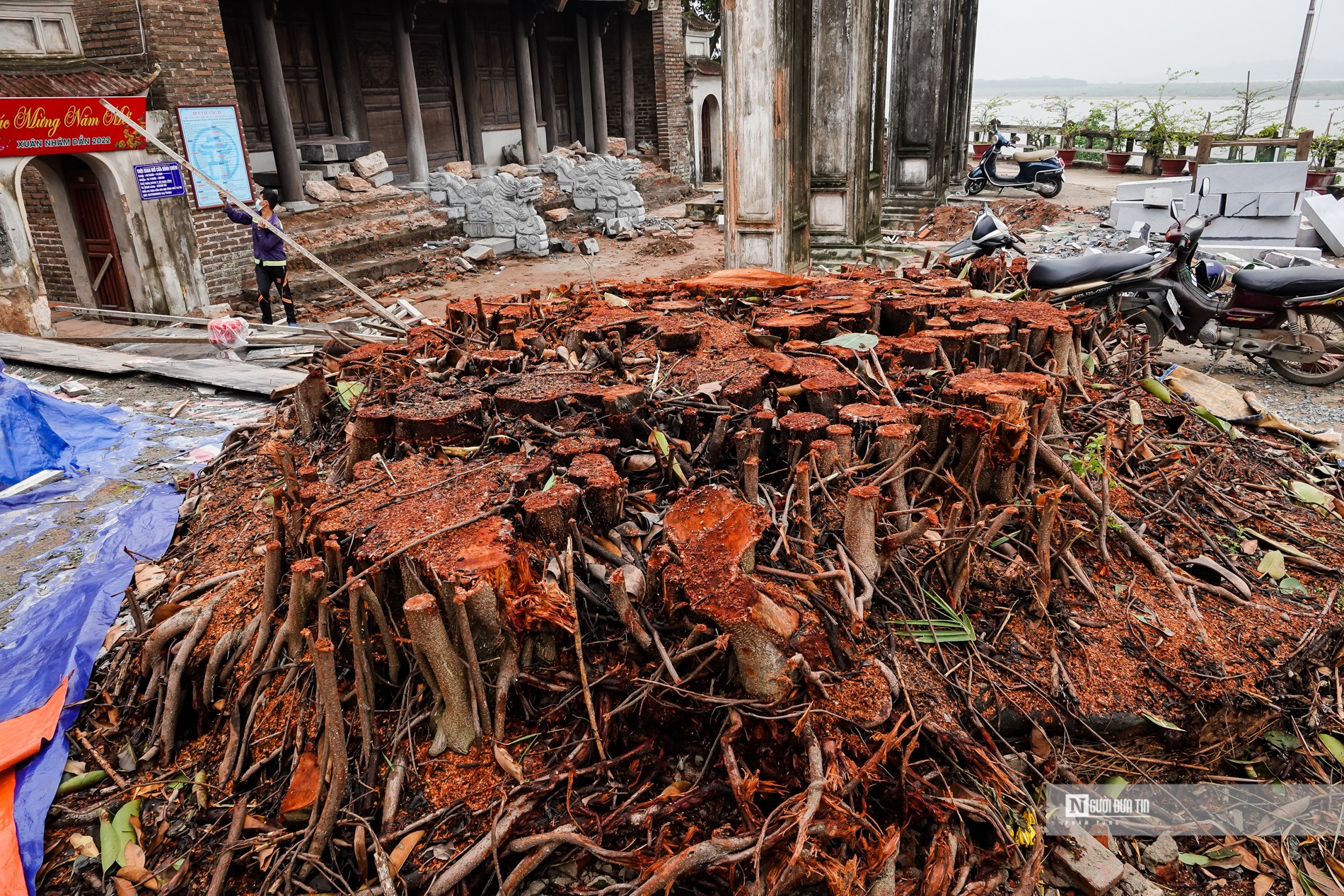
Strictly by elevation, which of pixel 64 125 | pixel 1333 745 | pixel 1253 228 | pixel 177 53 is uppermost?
pixel 177 53

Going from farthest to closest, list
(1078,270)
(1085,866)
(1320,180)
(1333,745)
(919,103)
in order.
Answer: (1320,180) → (919,103) → (1078,270) → (1333,745) → (1085,866)

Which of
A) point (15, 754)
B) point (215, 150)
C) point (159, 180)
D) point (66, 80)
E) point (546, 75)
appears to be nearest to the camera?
point (15, 754)

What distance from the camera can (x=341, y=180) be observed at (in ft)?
43.9

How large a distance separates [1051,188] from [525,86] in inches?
427

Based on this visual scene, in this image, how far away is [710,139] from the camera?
2355 cm

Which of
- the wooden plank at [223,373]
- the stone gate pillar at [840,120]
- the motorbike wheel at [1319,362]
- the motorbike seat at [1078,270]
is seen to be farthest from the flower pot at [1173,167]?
the wooden plank at [223,373]

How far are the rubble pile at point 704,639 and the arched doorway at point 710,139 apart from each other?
2047 cm

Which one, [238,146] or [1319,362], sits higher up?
[238,146]

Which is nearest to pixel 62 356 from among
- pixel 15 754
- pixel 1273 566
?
pixel 15 754

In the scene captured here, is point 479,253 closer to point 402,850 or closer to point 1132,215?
point 1132,215

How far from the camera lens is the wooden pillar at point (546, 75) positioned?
1803 centimetres

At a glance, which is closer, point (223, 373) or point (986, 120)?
point (223, 373)

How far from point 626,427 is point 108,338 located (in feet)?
26.0

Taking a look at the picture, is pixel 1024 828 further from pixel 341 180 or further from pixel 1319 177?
pixel 1319 177
